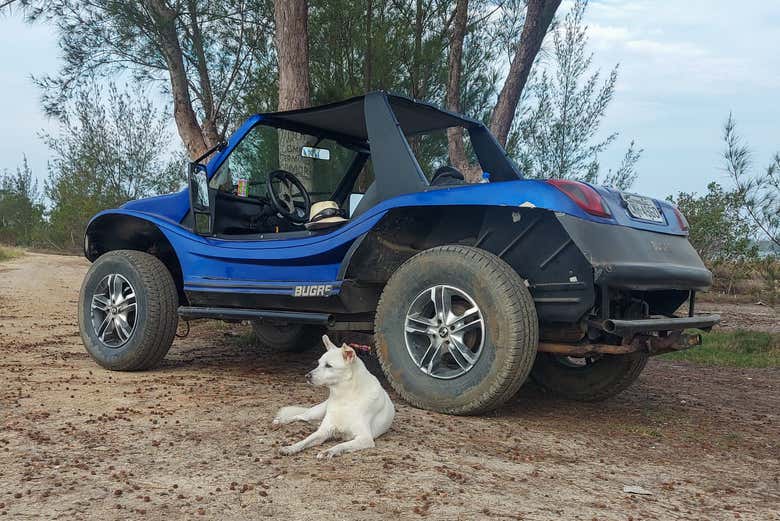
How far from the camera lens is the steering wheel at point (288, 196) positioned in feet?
19.4

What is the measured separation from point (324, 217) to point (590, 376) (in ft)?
7.31

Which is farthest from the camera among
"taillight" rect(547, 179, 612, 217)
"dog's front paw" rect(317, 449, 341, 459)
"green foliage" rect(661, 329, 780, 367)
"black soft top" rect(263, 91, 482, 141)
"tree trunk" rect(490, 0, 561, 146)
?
"tree trunk" rect(490, 0, 561, 146)

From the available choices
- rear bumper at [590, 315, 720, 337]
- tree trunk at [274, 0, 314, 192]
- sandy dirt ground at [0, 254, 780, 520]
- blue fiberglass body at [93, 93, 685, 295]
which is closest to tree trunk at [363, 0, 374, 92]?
tree trunk at [274, 0, 314, 192]

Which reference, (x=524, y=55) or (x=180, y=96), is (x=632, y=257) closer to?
(x=524, y=55)

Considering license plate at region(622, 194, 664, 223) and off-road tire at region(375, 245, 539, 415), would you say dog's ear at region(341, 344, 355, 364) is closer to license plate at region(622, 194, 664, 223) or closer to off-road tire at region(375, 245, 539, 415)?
off-road tire at region(375, 245, 539, 415)

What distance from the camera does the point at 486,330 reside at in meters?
3.92

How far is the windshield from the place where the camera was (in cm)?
575

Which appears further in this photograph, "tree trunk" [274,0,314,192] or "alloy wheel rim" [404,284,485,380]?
"tree trunk" [274,0,314,192]

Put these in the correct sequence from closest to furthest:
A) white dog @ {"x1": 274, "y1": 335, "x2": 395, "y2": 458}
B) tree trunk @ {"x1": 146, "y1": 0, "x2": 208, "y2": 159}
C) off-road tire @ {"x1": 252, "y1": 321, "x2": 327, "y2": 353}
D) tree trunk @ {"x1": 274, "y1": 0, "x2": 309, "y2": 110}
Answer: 1. white dog @ {"x1": 274, "y1": 335, "x2": 395, "y2": 458}
2. off-road tire @ {"x1": 252, "y1": 321, "x2": 327, "y2": 353}
3. tree trunk @ {"x1": 274, "y1": 0, "x2": 309, "y2": 110}
4. tree trunk @ {"x1": 146, "y1": 0, "x2": 208, "y2": 159}

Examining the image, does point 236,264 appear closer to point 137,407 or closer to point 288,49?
point 137,407

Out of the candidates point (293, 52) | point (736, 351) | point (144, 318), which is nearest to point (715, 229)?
point (736, 351)

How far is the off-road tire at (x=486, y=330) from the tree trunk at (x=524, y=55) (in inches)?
237

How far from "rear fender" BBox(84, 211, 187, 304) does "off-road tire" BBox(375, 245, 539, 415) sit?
2362 millimetres

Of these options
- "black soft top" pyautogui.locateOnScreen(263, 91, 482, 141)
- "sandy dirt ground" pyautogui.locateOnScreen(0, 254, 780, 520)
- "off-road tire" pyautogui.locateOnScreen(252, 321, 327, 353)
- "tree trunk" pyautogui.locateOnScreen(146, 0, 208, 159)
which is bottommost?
"sandy dirt ground" pyautogui.locateOnScreen(0, 254, 780, 520)
